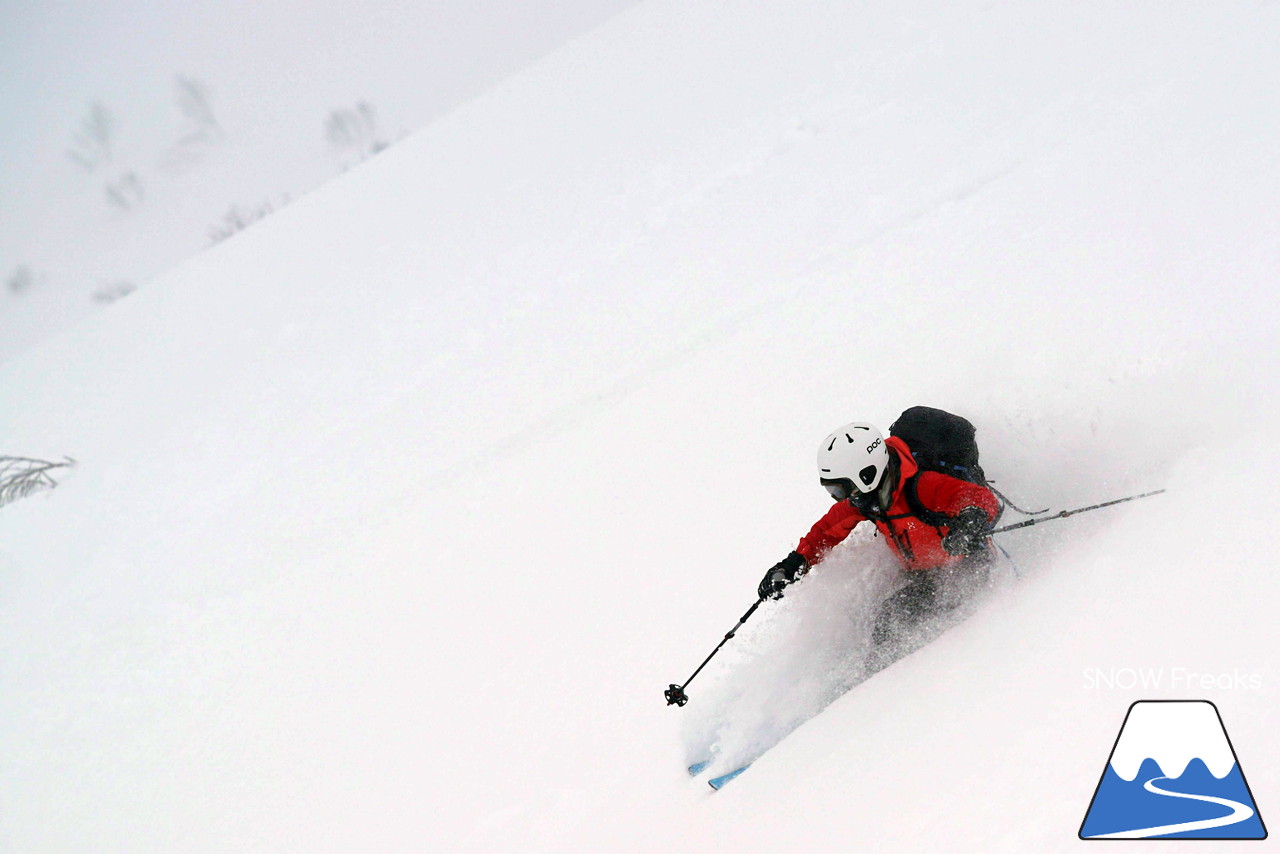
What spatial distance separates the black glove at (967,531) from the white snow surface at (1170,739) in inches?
36.3

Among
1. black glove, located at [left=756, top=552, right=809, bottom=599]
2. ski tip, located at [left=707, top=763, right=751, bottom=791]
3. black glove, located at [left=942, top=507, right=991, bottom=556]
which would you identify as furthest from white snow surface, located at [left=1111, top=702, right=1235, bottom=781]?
ski tip, located at [left=707, top=763, right=751, bottom=791]

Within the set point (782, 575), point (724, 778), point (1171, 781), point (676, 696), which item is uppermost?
point (782, 575)

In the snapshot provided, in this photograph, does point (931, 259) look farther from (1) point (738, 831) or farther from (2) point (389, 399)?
(2) point (389, 399)

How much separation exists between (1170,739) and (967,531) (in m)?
1.11

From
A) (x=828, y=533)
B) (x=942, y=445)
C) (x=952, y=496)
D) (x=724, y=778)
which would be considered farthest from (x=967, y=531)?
(x=724, y=778)

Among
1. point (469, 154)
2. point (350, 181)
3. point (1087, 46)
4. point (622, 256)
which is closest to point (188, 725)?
point (622, 256)

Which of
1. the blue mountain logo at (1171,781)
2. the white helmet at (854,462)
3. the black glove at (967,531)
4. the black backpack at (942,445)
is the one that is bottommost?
the blue mountain logo at (1171,781)

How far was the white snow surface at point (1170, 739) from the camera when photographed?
2.60 m

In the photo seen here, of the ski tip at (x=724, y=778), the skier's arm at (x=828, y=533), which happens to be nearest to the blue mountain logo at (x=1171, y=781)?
the skier's arm at (x=828, y=533)

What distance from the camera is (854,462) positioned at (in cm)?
374

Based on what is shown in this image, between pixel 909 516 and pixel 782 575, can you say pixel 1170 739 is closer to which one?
pixel 909 516

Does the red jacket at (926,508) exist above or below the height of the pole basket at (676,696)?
above

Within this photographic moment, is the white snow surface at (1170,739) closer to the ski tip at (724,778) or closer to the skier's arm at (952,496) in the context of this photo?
the skier's arm at (952,496)

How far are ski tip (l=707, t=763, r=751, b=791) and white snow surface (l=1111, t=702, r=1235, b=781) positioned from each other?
76.0 inches
